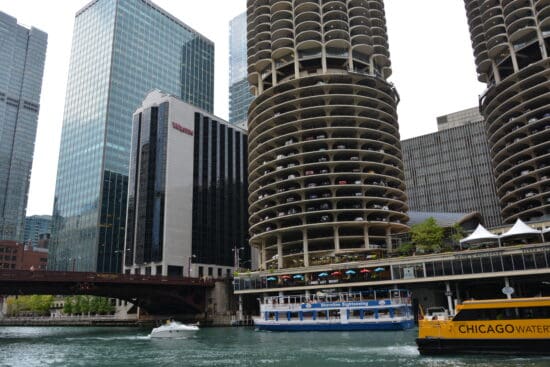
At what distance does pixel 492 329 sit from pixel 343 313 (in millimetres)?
43125

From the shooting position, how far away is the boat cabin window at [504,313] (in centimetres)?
4178

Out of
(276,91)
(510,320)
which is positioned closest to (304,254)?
(276,91)

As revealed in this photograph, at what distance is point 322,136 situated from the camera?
12562 cm

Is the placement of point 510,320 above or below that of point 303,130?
below

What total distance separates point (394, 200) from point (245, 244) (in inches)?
3254

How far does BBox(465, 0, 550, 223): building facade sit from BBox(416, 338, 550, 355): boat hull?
87162mm

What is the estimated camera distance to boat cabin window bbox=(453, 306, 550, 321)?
41781 mm

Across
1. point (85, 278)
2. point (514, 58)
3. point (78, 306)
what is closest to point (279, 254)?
point (85, 278)

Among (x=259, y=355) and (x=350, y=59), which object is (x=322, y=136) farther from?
(x=259, y=355)

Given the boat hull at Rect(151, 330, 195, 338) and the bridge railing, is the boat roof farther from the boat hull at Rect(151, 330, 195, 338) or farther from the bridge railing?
the bridge railing

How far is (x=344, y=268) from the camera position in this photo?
106 m

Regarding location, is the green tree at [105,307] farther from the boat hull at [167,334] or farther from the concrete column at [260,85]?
the boat hull at [167,334]

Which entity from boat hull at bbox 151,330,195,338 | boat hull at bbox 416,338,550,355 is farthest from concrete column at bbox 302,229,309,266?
boat hull at bbox 416,338,550,355

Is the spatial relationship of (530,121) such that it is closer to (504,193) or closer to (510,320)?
(504,193)
